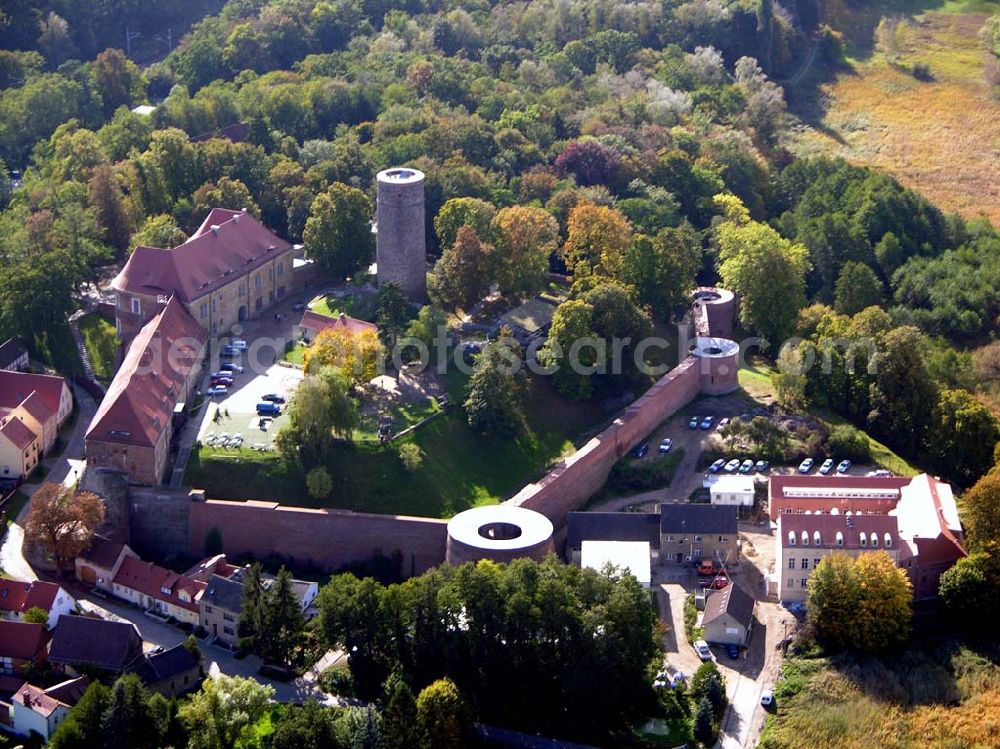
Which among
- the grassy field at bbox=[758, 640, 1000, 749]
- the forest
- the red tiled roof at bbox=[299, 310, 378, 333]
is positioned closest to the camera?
the grassy field at bbox=[758, 640, 1000, 749]

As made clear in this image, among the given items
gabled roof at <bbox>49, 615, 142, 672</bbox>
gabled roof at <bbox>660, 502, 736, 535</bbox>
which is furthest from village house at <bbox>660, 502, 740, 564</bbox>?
gabled roof at <bbox>49, 615, 142, 672</bbox>

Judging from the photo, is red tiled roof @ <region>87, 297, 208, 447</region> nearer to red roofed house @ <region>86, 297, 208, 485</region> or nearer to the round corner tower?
red roofed house @ <region>86, 297, 208, 485</region>

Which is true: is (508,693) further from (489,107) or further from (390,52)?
(390,52)

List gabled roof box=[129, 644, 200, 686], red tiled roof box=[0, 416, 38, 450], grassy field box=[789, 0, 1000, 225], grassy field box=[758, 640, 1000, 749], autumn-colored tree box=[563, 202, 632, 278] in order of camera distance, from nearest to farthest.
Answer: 1. grassy field box=[758, 640, 1000, 749]
2. gabled roof box=[129, 644, 200, 686]
3. red tiled roof box=[0, 416, 38, 450]
4. autumn-colored tree box=[563, 202, 632, 278]
5. grassy field box=[789, 0, 1000, 225]

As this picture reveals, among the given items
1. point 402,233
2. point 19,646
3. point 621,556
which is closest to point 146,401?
point 19,646

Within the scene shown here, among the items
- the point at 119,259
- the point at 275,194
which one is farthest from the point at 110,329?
the point at 275,194

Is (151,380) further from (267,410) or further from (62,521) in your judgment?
(62,521)

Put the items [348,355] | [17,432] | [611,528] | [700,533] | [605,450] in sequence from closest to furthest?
[700,533], [611,528], [17,432], [348,355], [605,450]
